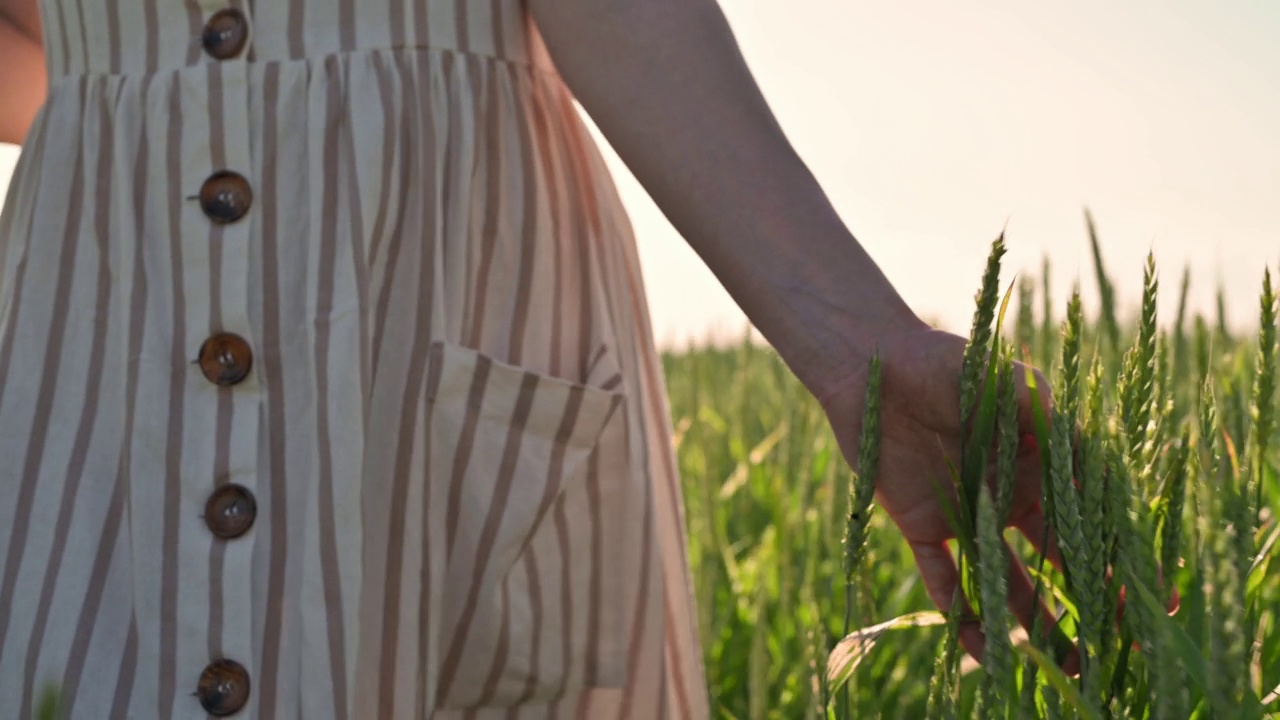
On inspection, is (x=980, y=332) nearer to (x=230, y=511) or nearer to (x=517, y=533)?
(x=517, y=533)

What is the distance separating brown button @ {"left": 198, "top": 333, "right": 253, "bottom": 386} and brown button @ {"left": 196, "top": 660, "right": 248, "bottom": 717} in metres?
0.20

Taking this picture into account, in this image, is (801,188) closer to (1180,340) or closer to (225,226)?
(225,226)

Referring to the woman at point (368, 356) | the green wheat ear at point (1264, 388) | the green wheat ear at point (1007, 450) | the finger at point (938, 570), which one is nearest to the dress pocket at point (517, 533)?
the woman at point (368, 356)

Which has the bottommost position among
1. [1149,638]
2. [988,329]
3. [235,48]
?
[1149,638]

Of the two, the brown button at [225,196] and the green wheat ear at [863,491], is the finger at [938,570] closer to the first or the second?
the green wheat ear at [863,491]

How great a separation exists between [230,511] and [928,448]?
50 cm

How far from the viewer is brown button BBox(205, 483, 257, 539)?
0.89 meters

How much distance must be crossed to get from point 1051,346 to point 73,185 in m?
0.99

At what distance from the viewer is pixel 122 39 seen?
100cm

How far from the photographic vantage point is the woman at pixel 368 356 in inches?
34.2

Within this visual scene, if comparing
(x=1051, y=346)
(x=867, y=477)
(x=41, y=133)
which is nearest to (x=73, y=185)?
(x=41, y=133)

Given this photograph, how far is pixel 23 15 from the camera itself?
1196 mm

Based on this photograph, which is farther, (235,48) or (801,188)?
(235,48)

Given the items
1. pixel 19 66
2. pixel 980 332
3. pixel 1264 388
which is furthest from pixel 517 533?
pixel 19 66
